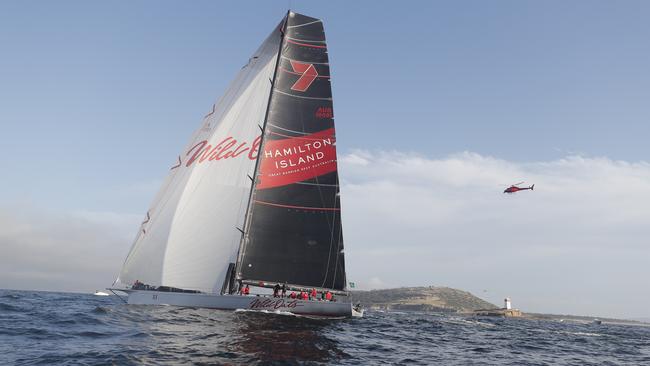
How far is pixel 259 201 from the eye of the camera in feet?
107

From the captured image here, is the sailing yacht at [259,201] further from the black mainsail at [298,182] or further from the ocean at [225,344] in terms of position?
the ocean at [225,344]

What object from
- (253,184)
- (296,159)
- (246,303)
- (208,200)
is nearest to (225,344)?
(246,303)

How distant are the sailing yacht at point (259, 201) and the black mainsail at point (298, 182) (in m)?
0.07

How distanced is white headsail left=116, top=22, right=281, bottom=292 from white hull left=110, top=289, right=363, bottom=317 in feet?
2.77

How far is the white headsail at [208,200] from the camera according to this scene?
101 feet

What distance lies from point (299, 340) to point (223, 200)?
14532 millimetres

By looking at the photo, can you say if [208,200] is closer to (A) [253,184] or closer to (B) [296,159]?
(A) [253,184]

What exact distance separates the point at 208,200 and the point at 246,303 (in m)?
7.61

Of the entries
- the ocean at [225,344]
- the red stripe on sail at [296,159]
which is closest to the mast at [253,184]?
the red stripe on sail at [296,159]

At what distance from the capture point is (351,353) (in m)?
19.0

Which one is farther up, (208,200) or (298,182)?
(298,182)

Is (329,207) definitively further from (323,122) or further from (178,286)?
(178,286)

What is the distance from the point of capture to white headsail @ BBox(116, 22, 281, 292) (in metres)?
30.7

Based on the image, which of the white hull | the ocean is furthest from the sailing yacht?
the ocean
